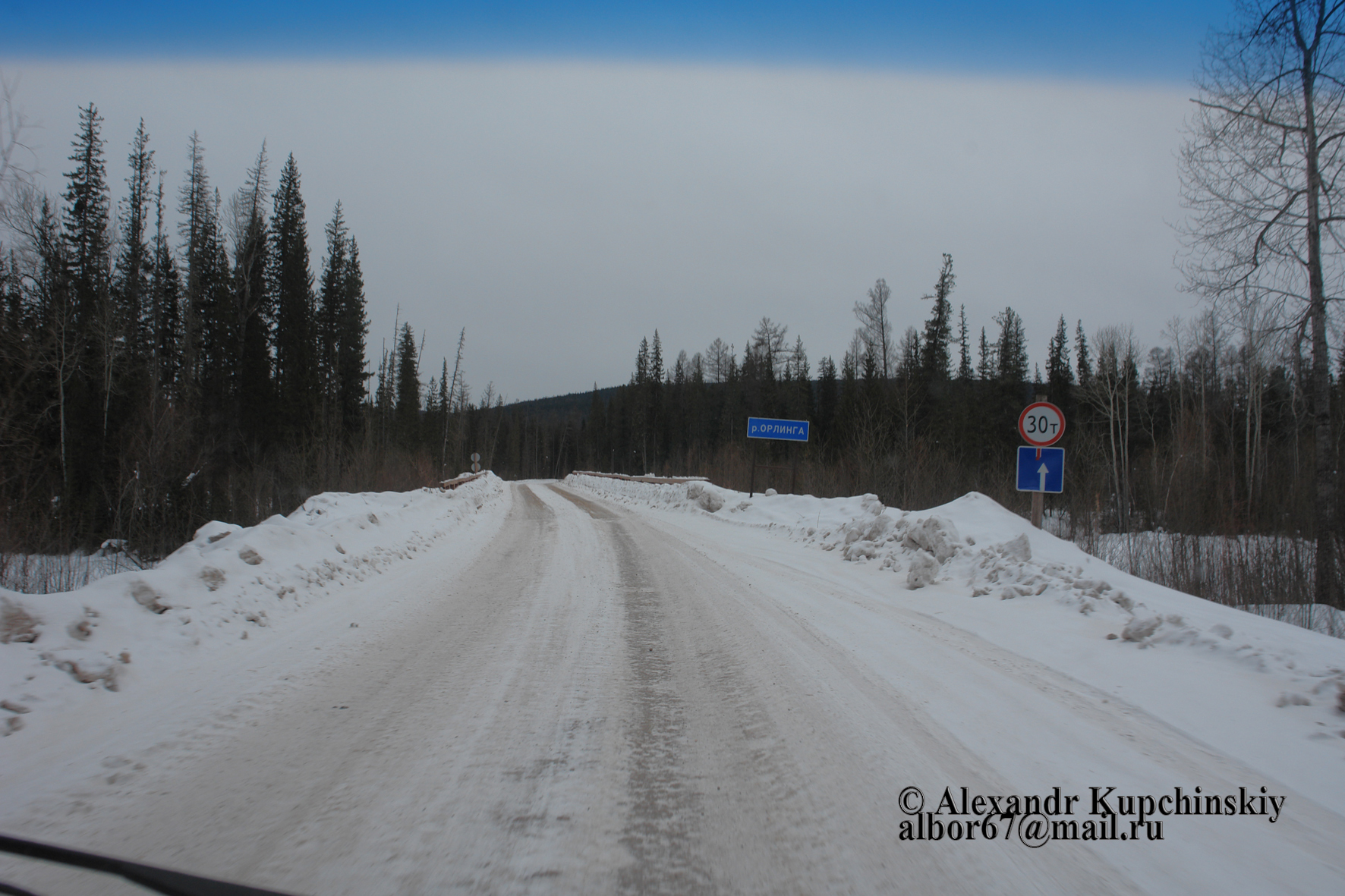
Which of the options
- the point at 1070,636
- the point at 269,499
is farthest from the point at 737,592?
the point at 269,499

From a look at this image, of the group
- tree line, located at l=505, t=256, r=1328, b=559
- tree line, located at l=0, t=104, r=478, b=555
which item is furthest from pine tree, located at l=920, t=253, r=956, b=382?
tree line, located at l=0, t=104, r=478, b=555

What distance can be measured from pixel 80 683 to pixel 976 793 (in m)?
5.68

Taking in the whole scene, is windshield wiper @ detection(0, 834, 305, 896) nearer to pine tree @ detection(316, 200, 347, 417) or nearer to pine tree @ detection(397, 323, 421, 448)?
pine tree @ detection(316, 200, 347, 417)

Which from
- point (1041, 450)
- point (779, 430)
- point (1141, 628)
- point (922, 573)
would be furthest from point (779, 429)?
point (1141, 628)

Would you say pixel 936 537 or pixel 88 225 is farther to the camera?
pixel 88 225

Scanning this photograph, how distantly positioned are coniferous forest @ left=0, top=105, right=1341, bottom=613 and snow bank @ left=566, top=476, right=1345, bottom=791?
4.56 meters

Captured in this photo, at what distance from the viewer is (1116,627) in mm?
6004

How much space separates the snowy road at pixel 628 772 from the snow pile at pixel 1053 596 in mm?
1180

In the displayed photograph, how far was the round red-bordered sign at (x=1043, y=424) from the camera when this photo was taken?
8969mm

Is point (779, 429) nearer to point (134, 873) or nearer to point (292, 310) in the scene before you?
point (134, 873)

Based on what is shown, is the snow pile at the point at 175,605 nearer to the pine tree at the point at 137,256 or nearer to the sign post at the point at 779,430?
the sign post at the point at 779,430

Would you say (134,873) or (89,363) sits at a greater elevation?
(89,363)

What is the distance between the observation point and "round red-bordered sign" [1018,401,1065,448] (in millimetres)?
8969

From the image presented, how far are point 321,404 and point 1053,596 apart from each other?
4701 centimetres
